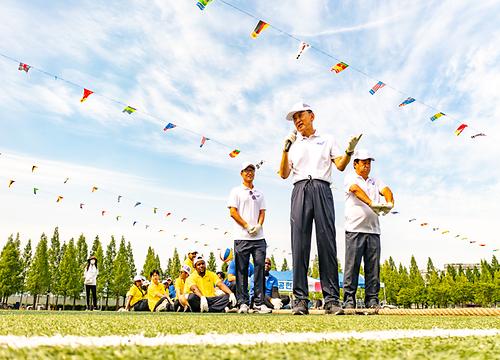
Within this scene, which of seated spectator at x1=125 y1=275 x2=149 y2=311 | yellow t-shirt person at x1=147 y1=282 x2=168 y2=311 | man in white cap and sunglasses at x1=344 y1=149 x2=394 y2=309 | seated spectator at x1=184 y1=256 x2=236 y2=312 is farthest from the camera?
seated spectator at x1=125 y1=275 x2=149 y2=311

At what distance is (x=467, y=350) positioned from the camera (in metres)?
1.07

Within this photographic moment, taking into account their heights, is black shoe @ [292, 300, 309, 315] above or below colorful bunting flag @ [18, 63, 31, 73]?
below

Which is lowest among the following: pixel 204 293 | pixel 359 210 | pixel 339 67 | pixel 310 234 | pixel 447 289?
pixel 447 289

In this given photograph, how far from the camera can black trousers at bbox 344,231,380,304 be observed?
4273 millimetres

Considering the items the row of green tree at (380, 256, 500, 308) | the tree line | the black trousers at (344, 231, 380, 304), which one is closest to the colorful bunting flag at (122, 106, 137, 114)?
the black trousers at (344, 231, 380, 304)

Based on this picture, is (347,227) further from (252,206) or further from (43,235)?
(43,235)

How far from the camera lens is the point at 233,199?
205 inches

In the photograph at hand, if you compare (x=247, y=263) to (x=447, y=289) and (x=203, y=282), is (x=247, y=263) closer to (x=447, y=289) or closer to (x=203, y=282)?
(x=203, y=282)

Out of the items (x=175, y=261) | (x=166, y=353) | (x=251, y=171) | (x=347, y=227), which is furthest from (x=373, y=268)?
(x=175, y=261)

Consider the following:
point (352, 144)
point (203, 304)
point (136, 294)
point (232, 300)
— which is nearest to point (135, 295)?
point (136, 294)

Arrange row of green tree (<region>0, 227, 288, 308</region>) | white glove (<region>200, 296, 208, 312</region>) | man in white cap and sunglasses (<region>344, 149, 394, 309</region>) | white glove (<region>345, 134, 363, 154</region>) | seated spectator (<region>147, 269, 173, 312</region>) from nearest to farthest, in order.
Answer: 1. white glove (<region>345, 134, 363, 154</region>)
2. man in white cap and sunglasses (<region>344, 149, 394, 309</region>)
3. white glove (<region>200, 296, 208, 312</region>)
4. seated spectator (<region>147, 269, 173, 312</region>)
5. row of green tree (<region>0, 227, 288, 308</region>)

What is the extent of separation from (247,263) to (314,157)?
196 centimetres

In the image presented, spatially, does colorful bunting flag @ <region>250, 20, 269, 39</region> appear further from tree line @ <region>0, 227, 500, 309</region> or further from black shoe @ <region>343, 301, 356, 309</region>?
tree line @ <region>0, 227, 500, 309</region>

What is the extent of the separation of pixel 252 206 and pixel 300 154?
177 cm
